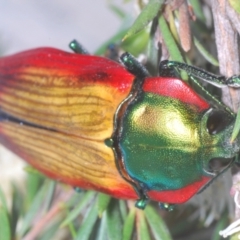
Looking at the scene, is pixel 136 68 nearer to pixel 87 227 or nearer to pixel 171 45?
pixel 171 45

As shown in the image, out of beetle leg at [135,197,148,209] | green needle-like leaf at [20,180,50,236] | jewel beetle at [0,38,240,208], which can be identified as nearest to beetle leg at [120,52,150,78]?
jewel beetle at [0,38,240,208]

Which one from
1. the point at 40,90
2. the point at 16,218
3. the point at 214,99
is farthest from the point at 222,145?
the point at 16,218

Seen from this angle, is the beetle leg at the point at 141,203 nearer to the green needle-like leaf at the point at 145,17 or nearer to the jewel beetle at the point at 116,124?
the jewel beetle at the point at 116,124

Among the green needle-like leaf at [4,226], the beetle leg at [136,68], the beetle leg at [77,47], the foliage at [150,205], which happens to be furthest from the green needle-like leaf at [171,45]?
the green needle-like leaf at [4,226]

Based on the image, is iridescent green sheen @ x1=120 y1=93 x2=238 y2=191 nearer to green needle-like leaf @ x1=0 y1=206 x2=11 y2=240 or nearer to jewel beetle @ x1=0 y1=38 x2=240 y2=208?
jewel beetle @ x1=0 y1=38 x2=240 y2=208

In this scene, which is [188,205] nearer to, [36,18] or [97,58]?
[97,58]

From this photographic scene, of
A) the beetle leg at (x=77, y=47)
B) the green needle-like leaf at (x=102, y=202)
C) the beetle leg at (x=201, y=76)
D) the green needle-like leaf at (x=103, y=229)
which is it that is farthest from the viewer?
the beetle leg at (x=77, y=47)

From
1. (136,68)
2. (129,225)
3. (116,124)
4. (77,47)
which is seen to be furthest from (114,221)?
(77,47)
